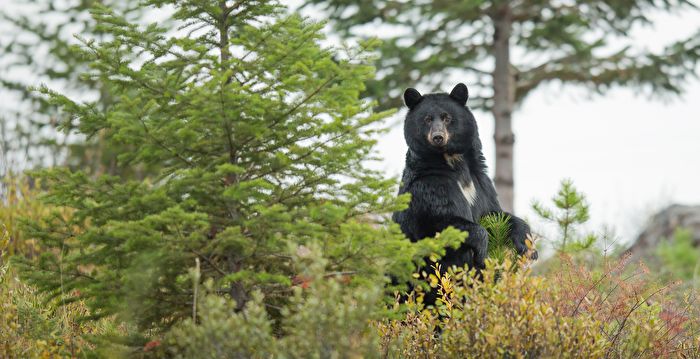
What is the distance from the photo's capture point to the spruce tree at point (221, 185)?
410 cm

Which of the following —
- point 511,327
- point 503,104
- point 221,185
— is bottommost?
point 511,327

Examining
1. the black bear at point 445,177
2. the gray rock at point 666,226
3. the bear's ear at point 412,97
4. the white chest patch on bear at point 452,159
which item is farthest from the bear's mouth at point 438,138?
the gray rock at point 666,226

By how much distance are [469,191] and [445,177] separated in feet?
0.99

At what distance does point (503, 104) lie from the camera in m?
13.1

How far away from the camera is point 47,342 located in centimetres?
467

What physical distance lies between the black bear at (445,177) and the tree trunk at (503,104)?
7.32m

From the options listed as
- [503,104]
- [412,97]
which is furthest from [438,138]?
[503,104]

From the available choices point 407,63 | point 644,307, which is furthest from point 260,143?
point 407,63

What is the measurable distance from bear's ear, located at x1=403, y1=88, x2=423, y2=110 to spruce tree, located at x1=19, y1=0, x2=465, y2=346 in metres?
1.06

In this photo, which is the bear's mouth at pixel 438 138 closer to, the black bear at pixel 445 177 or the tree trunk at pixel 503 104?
the black bear at pixel 445 177

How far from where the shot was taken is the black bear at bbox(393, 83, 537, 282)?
5.34 m

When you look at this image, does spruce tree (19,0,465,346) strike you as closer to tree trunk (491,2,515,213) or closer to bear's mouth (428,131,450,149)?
bear's mouth (428,131,450,149)

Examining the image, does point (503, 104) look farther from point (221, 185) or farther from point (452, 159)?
point (221, 185)

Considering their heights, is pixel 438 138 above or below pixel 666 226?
above
